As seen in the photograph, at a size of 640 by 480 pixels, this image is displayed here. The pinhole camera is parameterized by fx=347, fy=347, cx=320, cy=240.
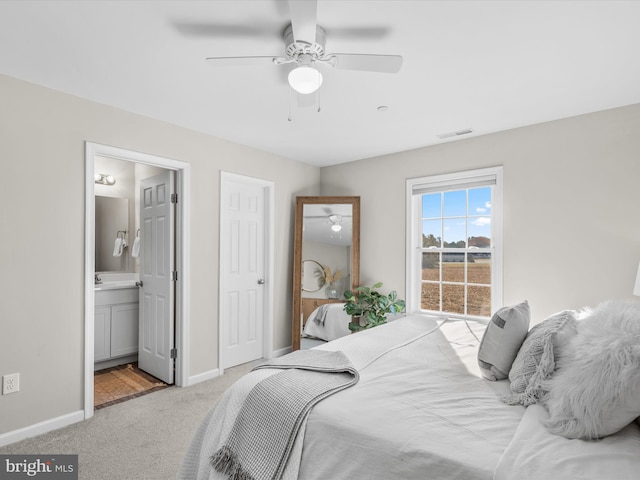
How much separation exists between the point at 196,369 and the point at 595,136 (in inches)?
163

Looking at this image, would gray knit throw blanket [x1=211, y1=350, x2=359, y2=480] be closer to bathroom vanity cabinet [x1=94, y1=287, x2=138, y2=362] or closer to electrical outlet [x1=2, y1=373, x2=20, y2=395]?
electrical outlet [x1=2, y1=373, x2=20, y2=395]

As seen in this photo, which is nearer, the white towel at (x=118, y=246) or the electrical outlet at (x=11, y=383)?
the electrical outlet at (x=11, y=383)

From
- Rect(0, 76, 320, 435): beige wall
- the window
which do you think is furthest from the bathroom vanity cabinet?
the window

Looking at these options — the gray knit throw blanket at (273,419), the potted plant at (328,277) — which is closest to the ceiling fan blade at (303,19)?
the gray knit throw blanket at (273,419)

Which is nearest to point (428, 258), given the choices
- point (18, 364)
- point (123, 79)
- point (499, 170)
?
point (499, 170)

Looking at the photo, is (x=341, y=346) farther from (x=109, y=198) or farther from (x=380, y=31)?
(x=109, y=198)

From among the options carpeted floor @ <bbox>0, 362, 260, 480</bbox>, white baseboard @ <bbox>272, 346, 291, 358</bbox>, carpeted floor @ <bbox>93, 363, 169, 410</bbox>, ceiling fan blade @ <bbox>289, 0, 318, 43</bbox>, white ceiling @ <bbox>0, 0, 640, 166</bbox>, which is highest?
white ceiling @ <bbox>0, 0, 640, 166</bbox>

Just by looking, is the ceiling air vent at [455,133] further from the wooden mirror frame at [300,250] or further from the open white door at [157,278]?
the open white door at [157,278]

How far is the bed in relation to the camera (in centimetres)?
101

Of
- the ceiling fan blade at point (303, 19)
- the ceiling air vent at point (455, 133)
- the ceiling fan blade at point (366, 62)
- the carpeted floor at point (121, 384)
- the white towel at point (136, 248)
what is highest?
the ceiling air vent at point (455, 133)

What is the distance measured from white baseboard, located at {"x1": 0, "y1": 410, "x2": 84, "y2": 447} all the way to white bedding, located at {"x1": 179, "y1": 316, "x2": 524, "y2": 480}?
5.05ft

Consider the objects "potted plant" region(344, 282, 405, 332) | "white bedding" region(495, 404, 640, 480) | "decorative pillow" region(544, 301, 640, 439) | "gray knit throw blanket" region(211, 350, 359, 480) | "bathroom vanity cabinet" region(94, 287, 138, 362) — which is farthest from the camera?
"potted plant" region(344, 282, 405, 332)

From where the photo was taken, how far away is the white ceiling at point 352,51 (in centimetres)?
171

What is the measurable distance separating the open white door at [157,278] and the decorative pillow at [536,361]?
298 centimetres
